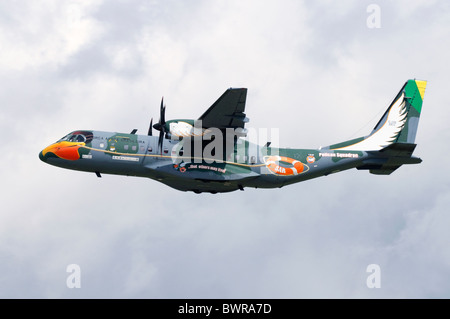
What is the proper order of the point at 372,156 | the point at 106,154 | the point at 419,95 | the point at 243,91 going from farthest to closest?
1. the point at 419,95
2. the point at 372,156
3. the point at 106,154
4. the point at 243,91

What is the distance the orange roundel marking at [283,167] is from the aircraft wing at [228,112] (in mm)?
2485

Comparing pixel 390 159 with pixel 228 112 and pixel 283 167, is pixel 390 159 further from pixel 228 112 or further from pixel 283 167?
pixel 228 112

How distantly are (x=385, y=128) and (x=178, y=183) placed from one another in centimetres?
1056

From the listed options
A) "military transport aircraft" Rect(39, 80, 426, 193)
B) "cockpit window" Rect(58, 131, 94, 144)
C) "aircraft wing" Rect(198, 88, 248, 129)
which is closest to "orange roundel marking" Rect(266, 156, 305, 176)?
"military transport aircraft" Rect(39, 80, 426, 193)

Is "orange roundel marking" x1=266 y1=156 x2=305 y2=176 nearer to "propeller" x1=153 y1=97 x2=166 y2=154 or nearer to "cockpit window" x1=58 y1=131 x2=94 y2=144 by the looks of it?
"propeller" x1=153 y1=97 x2=166 y2=154

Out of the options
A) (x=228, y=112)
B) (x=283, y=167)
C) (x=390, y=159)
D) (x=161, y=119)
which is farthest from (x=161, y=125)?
(x=390, y=159)

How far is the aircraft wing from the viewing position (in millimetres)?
31734

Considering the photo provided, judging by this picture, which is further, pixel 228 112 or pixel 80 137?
pixel 80 137

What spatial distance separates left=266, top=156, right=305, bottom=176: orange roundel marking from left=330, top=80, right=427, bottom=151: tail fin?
2238mm

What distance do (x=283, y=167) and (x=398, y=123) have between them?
22.4ft

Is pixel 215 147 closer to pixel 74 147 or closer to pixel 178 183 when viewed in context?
pixel 178 183

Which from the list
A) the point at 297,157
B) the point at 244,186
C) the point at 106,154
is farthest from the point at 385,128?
the point at 106,154

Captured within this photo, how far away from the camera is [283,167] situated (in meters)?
35.1

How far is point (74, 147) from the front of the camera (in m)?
33.7
